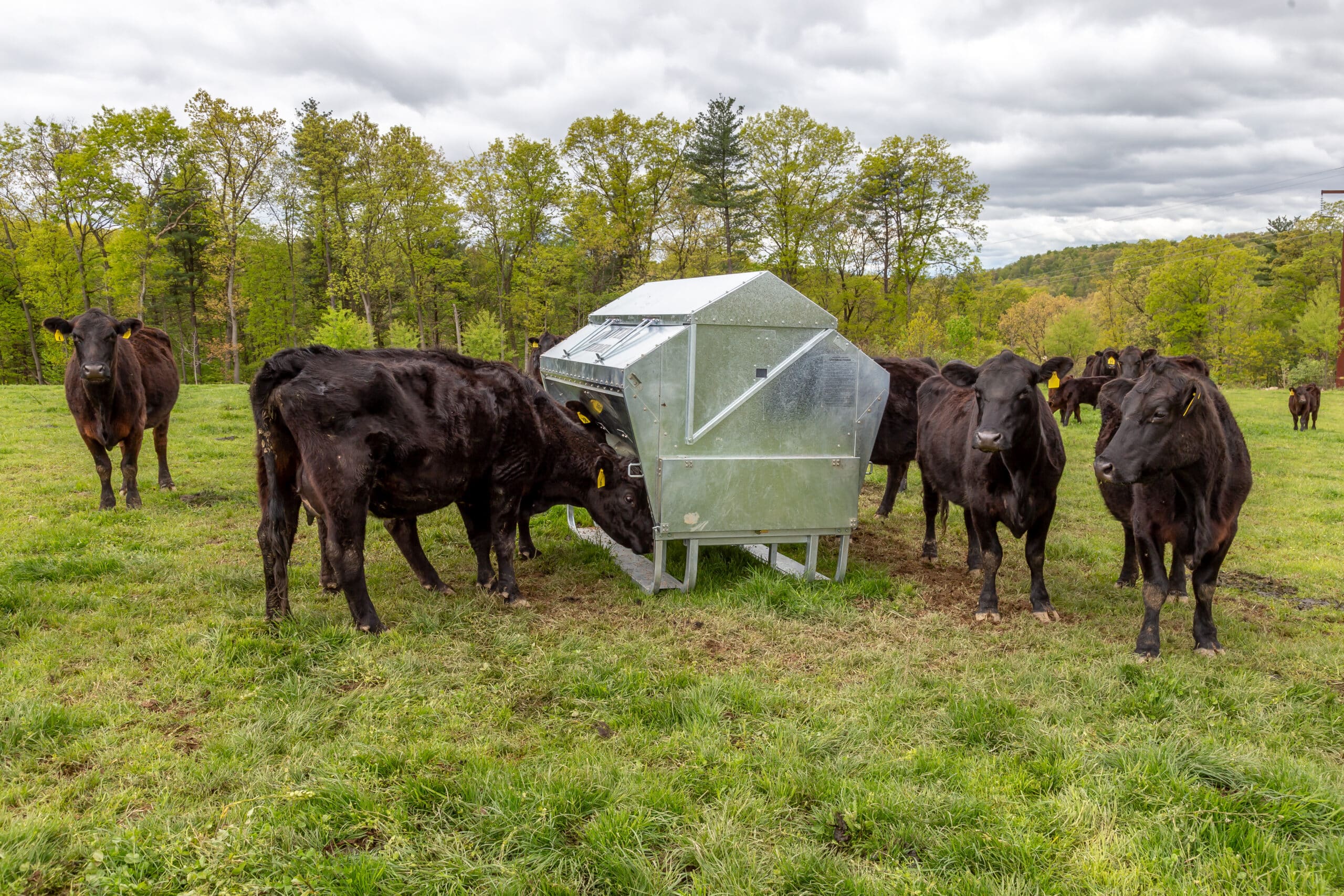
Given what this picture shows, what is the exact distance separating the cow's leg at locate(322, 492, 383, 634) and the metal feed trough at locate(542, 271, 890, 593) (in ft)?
7.57

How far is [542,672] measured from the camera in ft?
16.7

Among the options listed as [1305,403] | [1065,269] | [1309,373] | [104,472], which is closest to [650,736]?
[104,472]

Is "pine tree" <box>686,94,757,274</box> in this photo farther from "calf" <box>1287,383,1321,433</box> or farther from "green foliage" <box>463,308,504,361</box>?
"calf" <box>1287,383,1321,433</box>

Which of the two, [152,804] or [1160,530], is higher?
[1160,530]

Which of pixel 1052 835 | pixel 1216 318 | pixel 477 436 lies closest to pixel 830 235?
pixel 1216 318

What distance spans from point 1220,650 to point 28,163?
42.0m

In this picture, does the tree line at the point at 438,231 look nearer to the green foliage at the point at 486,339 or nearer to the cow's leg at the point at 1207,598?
the green foliage at the point at 486,339

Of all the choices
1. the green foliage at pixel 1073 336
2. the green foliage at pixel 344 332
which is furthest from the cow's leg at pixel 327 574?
the green foliage at pixel 1073 336

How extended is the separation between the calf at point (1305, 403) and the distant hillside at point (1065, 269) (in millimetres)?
105665

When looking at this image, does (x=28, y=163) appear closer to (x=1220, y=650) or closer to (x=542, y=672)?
(x=542, y=672)

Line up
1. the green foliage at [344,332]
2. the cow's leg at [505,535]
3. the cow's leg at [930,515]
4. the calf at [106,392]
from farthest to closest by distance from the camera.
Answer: the green foliage at [344,332], the calf at [106,392], the cow's leg at [930,515], the cow's leg at [505,535]

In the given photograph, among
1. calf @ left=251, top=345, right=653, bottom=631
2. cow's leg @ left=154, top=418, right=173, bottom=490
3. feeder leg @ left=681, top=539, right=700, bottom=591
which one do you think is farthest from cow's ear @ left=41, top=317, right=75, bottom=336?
feeder leg @ left=681, top=539, right=700, bottom=591

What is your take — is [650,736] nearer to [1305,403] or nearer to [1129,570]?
[1129,570]

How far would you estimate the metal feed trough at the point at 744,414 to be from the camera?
660cm
